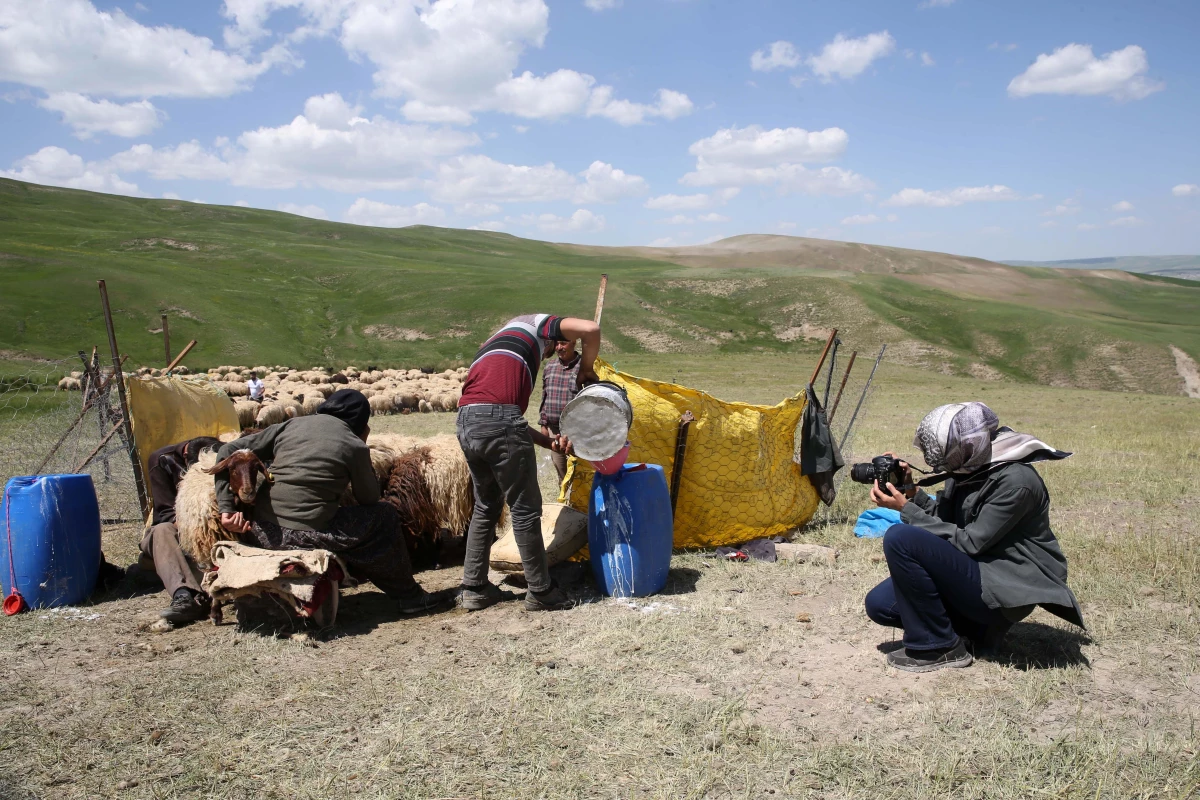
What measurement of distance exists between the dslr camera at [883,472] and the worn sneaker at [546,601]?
6.85ft

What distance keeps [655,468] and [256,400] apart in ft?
50.6

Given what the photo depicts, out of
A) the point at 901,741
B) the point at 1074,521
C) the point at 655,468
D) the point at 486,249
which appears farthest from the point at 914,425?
the point at 486,249

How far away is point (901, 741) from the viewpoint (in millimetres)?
A: 3496

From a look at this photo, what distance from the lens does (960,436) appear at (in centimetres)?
398

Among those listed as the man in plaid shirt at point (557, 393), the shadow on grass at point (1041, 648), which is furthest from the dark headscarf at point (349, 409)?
the shadow on grass at point (1041, 648)

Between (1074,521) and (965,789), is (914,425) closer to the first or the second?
(1074,521)

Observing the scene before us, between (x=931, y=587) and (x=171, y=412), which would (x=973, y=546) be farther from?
(x=171, y=412)

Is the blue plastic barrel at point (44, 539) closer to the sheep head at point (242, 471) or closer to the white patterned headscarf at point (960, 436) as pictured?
the sheep head at point (242, 471)

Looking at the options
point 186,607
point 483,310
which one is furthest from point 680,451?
point 483,310

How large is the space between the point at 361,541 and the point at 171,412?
3.72 m

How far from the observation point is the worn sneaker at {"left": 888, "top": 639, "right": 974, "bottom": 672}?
4.19 m

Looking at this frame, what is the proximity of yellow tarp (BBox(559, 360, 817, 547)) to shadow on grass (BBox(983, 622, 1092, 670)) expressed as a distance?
92.9 inches

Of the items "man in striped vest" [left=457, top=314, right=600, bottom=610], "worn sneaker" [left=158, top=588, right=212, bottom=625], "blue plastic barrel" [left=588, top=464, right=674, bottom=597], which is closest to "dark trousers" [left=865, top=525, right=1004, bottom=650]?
"blue plastic barrel" [left=588, top=464, right=674, bottom=597]

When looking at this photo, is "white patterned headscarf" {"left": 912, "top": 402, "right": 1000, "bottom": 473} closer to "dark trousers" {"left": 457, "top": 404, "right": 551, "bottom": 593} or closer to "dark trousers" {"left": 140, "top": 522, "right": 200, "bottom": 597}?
"dark trousers" {"left": 457, "top": 404, "right": 551, "bottom": 593}
